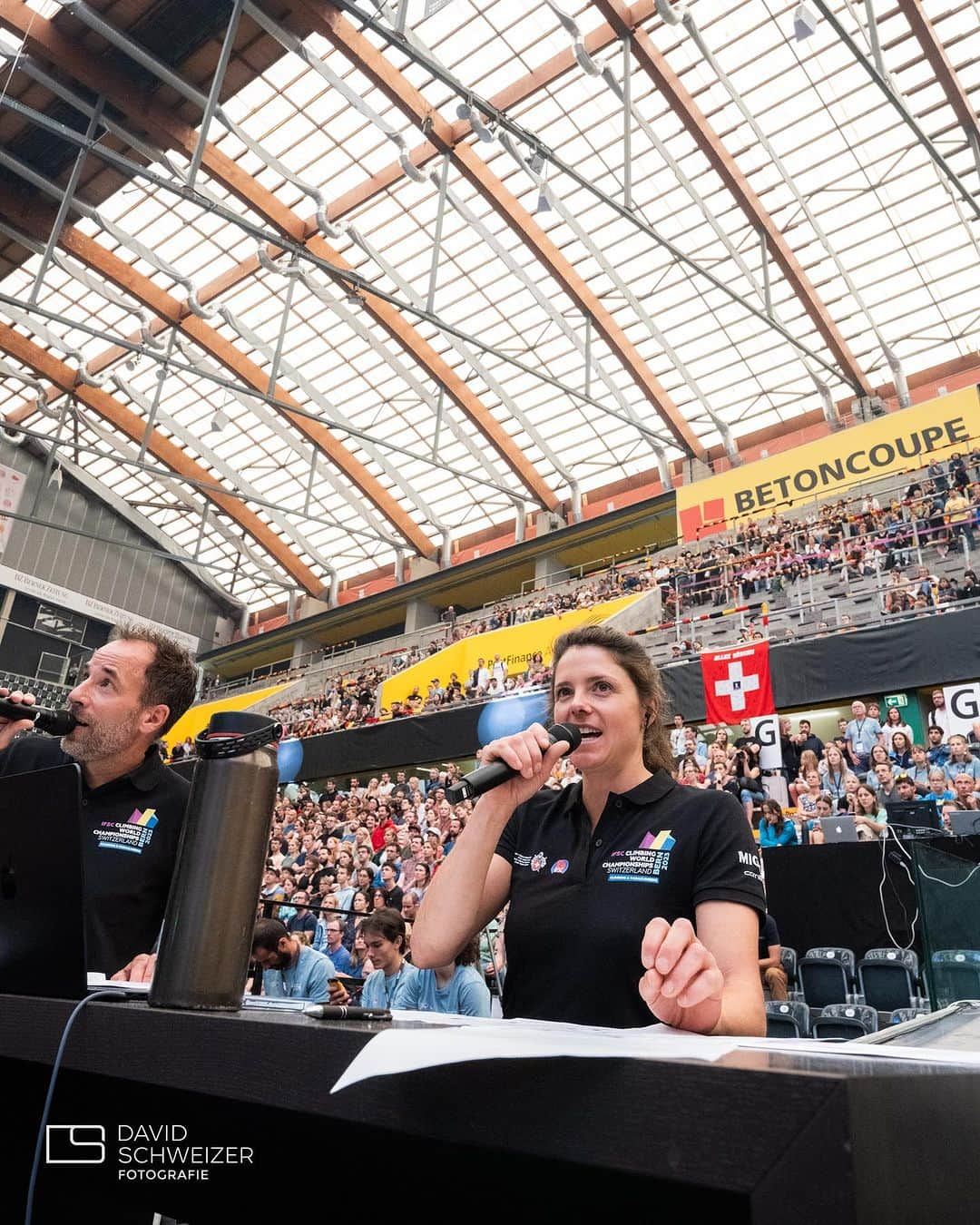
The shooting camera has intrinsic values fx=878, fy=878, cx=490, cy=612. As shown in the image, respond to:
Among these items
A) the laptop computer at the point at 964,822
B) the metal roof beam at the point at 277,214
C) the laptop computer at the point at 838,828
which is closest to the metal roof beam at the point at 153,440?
the metal roof beam at the point at 277,214

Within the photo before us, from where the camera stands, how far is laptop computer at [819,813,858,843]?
723 cm

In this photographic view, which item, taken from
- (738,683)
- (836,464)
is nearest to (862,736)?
(738,683)

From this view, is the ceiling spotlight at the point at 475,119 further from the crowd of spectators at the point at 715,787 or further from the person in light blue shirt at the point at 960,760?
the person in light blue shirt at the point at 960,760

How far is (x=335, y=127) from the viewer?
55.9 ft

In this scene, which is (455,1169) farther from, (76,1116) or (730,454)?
(730,454)

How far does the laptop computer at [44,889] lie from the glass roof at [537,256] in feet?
44.7

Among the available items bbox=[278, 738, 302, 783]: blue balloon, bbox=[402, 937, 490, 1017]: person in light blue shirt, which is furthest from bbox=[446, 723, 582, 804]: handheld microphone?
bbox=[278, 738, 302, 783]: blue balloon

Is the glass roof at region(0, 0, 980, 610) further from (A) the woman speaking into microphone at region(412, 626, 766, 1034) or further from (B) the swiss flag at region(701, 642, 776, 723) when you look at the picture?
(A) the woman speaking into microphone at region(412, 626, 766, 1034)

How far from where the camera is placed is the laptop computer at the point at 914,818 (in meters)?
6.84

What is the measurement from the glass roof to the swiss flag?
6.97m

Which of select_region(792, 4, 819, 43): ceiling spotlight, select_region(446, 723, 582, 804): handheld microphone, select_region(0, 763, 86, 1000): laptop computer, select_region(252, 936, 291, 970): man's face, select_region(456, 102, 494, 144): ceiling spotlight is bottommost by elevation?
select_region(252, 936, 291, 970): man's face

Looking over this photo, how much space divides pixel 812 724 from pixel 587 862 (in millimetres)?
11853

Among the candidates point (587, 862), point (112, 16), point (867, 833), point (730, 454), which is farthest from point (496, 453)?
point (587, 862)

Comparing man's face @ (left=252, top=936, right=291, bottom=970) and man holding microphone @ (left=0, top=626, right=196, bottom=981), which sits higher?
man holding microphone @ (left=0, top=626, right=196, bottom=981)
